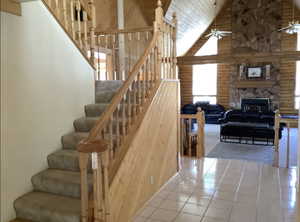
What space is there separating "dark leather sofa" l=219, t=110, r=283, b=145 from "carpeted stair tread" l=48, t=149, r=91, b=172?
5276 mm

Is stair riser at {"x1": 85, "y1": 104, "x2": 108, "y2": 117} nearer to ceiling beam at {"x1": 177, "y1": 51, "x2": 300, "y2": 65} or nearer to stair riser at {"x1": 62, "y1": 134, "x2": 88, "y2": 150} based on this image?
stair riser at {"x1": 62, "y1": 134, "x2": 88, "y2": 150}

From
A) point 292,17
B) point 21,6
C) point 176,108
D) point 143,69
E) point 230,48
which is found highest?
point 292,17

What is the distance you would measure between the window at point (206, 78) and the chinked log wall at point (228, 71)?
0.19m

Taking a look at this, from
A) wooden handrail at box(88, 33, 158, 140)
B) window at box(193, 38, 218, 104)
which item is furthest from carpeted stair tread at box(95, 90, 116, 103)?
window at box(193, 38, 218, 104)

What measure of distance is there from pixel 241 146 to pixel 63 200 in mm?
5344

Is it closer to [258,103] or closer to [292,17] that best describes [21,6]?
[258,103]

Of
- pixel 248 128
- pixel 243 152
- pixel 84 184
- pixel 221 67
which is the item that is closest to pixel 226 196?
pixel 84 184

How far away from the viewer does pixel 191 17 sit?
8906mm

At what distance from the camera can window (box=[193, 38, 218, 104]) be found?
11.8m

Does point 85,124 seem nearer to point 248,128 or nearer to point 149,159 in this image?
point 149,159

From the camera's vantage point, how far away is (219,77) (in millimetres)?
11664

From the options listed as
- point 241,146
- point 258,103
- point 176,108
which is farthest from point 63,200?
point 258,103

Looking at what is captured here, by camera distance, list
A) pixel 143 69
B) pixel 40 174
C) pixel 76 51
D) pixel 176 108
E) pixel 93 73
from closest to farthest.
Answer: pixel 40 174
pixel 143 69
pixel 76 51
pixel 93 73
pixel 176 108

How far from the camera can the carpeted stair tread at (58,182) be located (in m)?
2.61
